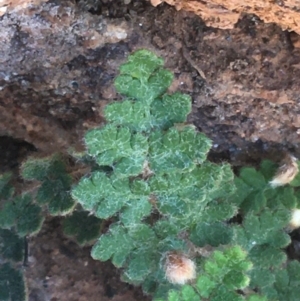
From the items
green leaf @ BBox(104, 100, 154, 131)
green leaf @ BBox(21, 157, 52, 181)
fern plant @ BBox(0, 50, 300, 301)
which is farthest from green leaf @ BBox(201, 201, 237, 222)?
green leaf @ BBox(21, 157, 52, 181)

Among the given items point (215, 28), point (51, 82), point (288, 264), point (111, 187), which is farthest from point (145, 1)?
point (288, 264)

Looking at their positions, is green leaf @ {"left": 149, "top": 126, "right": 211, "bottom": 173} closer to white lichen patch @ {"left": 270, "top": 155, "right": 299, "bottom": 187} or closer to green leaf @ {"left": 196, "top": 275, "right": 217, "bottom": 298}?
green leaf @ {"left": 196, "top": 275, "right": 217, "bottom": 298}

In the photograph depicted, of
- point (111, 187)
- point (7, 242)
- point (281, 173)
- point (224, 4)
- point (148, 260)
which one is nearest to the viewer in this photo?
point (224, 4)

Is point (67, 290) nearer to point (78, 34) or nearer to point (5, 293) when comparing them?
point (5, 293)

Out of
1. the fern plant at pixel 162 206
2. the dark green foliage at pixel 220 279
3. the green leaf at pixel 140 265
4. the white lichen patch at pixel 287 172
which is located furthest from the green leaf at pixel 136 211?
the white lichen patch at pixel 287 172

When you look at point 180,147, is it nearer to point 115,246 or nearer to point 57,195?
point 115,246
